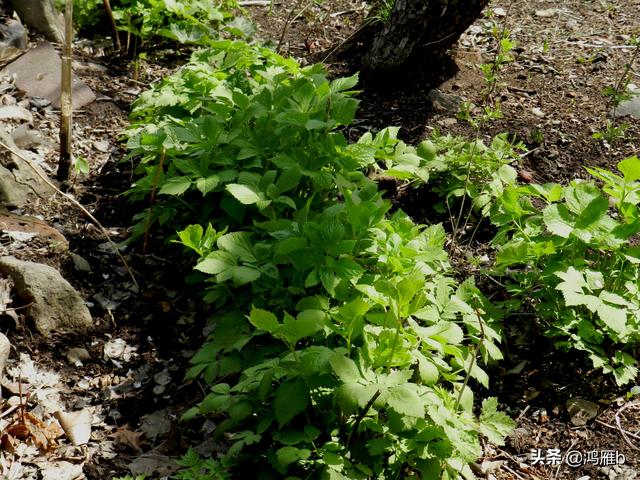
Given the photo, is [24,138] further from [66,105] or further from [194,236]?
[194,236]

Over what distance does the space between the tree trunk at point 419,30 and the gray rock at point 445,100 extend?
0.31 m

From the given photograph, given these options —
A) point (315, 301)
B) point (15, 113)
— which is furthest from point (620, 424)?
point (15, 113)

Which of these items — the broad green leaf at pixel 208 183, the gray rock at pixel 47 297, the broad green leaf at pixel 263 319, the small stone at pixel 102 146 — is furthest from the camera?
the small stone at pixel 102 146

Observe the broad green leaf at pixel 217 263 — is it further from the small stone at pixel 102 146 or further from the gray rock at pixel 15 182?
the small stone at pixel 102 146

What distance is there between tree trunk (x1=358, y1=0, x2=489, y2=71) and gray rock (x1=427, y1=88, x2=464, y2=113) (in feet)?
1.01

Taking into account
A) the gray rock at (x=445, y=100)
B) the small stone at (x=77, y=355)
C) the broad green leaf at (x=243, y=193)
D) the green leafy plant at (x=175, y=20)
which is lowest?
the small stone at (x=77, y=355)

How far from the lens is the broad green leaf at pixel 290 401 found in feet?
7.57

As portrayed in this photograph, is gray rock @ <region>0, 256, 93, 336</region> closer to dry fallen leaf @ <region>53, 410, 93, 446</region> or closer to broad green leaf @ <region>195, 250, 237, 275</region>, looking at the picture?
dry fallen leaf @ <region>53, 410, 93, 446</region>

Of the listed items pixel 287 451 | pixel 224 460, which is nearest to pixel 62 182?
pixel 224 460

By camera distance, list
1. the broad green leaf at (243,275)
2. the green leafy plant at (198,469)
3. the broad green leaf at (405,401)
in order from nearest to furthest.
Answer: the broad green leaf at (405,401)
the green leafy plant at (198,469)
the broad green leaf at (243,275)

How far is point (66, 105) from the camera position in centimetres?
378

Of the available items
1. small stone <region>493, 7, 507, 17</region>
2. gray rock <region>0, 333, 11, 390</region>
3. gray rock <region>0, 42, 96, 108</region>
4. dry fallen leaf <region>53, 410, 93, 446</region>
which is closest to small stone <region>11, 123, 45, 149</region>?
gray rock <region>0, 42, 96, 108</region>

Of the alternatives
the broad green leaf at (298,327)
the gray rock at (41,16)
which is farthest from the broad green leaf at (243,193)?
the gray rock at (41,16)

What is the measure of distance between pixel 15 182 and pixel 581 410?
9.70ft
